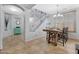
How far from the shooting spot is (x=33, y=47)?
196cm

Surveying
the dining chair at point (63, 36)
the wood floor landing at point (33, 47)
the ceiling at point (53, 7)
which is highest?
the ceiling at point (53, 7)

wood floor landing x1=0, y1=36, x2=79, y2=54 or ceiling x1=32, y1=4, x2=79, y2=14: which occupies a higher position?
ceiling x1=32, y1=4, x2=79, y2=14

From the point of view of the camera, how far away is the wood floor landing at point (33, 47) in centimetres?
193

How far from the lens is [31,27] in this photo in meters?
1.96

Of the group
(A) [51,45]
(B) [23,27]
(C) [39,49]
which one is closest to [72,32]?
(A) [51,45]

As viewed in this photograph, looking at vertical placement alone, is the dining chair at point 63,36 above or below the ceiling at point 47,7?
below

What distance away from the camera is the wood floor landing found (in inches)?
76.0

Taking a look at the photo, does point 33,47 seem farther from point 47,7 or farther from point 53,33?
point 47,7

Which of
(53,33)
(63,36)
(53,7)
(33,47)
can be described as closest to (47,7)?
(53,7)

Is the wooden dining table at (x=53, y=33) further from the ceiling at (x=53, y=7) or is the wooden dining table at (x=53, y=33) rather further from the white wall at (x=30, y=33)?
the ceiling at (x=53, y=7)

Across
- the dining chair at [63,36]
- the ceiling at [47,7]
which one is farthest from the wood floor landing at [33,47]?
the ceiling at [47,7]

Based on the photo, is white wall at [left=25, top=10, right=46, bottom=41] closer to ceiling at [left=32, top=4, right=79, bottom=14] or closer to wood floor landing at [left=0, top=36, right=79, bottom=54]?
wood floor landing at [left=0, top=36, right=79, bottom=54]

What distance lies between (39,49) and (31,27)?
1.33 feet

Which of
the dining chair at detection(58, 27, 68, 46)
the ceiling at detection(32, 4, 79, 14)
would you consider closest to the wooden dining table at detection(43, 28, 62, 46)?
the dining chair at detection(58, 27, 68, 46)
